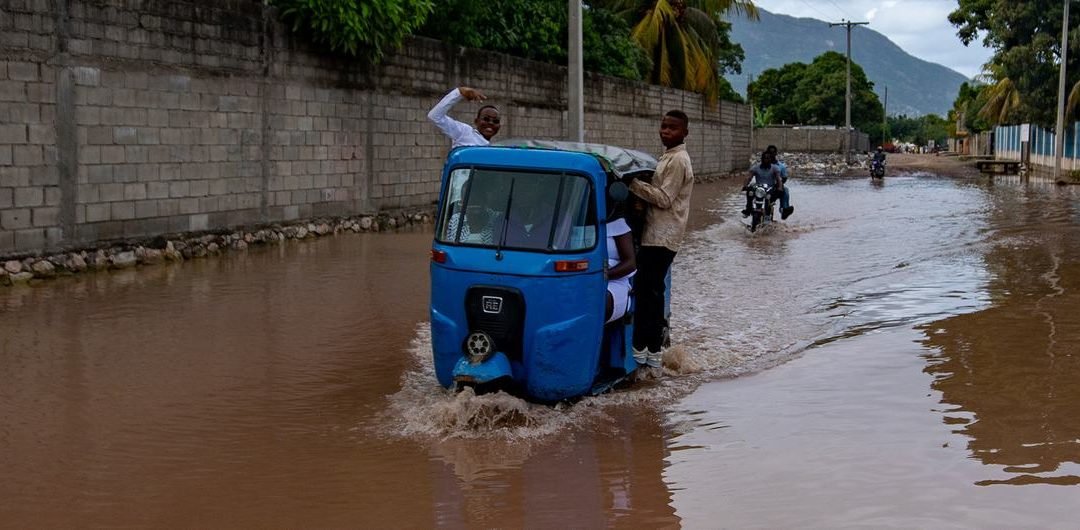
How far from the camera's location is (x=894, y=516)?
484 cm

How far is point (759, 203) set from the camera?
18.6 metres

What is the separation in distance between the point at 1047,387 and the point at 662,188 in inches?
109

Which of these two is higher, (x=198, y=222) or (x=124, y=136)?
(x=124, y=136)

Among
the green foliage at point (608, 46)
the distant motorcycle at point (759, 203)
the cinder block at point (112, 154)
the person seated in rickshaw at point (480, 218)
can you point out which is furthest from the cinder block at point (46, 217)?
the green foliage at point (608, 46)

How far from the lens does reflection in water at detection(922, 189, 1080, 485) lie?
19.0ft

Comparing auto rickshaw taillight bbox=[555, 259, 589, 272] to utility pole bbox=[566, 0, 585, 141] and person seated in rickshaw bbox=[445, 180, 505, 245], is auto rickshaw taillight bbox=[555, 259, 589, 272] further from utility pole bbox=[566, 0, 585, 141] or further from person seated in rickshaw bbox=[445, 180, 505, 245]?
utility pole bbox=[566, 0, 585, 141]

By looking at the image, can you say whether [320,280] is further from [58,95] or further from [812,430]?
[812,430]

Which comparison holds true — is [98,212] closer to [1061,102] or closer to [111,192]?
[111,192]

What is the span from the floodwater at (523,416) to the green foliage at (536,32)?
13.0m

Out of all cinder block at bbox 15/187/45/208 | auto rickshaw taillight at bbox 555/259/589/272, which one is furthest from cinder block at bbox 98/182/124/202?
auto rickshaw taillight at bbox 555/259/589/272

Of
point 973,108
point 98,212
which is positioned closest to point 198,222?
point 98,212

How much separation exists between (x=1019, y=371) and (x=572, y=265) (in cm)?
351

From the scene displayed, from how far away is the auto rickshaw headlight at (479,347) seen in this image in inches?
247

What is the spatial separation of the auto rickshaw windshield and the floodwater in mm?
921
